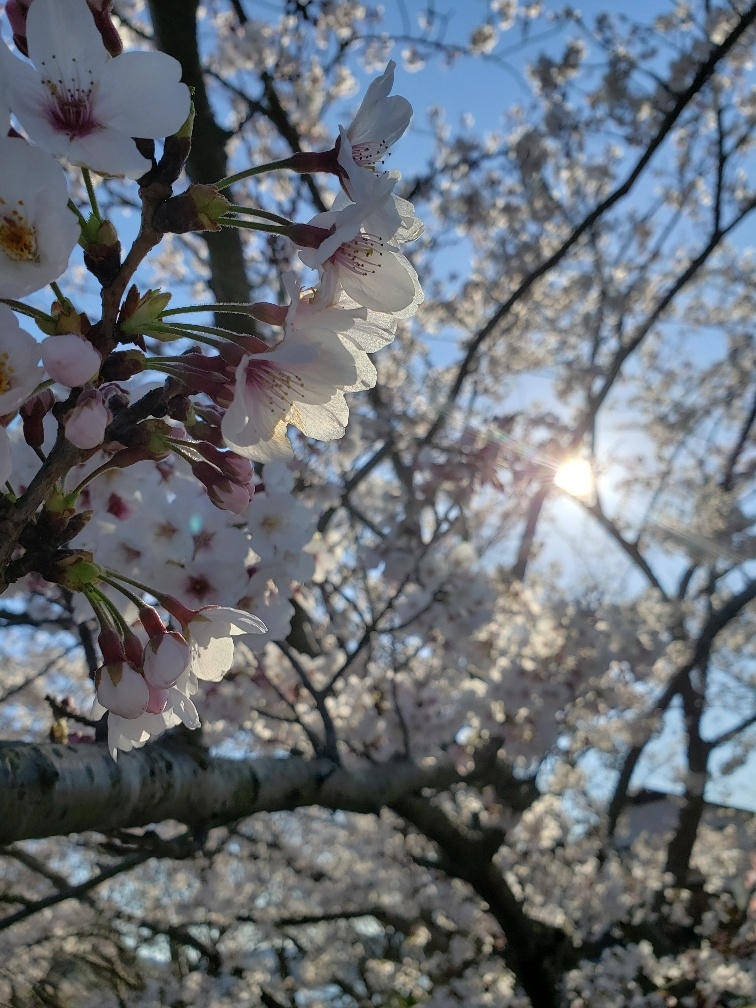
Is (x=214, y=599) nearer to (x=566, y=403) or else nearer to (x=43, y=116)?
(x=43, y=116)

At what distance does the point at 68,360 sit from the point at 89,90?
1.04ft

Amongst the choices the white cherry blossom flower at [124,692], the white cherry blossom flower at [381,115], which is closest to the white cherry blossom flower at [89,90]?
Answer: the white cherry blossom flower at [381,115]

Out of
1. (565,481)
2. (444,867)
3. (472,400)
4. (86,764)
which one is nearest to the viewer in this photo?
(86,764)

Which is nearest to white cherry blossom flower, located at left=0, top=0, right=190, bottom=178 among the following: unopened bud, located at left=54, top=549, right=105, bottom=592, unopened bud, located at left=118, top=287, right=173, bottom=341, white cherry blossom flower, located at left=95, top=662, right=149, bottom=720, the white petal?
the white petal

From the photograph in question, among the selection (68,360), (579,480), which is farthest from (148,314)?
(579,480)

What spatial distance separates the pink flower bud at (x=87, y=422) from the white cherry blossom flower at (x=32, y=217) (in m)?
0.12

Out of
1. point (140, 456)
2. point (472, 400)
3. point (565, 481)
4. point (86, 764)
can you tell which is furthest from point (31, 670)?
point (140, 456)

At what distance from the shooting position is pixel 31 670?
32.7 ft

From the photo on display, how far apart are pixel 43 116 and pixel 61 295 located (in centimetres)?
17

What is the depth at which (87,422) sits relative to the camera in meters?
0.71

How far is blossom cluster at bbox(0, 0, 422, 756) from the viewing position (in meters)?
0.68

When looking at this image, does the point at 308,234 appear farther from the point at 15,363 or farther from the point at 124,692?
the point at 124,692

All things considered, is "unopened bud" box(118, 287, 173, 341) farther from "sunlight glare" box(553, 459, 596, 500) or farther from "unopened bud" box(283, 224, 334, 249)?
"sunlight glare" box(553, 459, 596, 500)

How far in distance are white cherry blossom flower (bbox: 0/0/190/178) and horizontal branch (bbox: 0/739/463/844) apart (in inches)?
42.0
